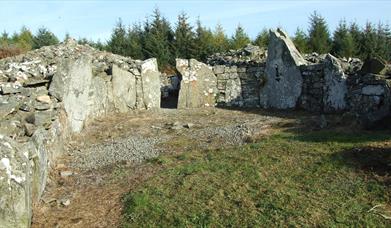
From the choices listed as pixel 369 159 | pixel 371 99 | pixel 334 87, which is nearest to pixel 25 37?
pixel 334 87

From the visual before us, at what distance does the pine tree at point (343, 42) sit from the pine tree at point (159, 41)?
7.83 metres

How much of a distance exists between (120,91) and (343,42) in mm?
13013

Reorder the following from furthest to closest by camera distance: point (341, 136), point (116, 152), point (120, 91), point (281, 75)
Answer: point (281, 75), point (120, 91), point (116, 152), point (341, 136)

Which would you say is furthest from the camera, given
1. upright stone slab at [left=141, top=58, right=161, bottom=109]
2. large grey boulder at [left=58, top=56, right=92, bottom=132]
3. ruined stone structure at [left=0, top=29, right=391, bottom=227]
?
upright stone slab at [left=141, top=58, right=161, bottom=109]

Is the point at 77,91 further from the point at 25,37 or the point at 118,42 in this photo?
the point at 25,37

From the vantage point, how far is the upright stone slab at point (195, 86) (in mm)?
14627

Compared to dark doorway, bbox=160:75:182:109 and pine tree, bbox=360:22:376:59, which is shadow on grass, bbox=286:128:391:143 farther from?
pine tree, bbox=360:22:376:59

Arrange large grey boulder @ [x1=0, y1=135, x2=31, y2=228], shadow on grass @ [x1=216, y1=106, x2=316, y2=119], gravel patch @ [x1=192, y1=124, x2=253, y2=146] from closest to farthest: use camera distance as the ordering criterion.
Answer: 1. large grey boulder @ [x1=0, y1=135, x2=31, y2=228]
2. gravel patch @ [x1=192, y1=124, x2=253, y2=146]
3. shadow on grass @ [x1=216, y1=106, x2=316, y2=119]

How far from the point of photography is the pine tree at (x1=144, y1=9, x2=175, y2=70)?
23906 millimetres

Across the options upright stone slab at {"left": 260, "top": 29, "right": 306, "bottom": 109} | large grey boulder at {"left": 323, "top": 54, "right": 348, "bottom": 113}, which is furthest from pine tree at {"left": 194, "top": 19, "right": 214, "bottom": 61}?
large grey boulder at {"left": 323, "top": 54, "right": 348, "bottom": 113}

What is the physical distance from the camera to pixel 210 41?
80.6ft

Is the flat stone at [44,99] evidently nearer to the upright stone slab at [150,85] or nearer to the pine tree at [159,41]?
the upright stone slab at [150,85]

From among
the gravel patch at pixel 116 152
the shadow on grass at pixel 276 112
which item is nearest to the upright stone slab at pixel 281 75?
the shadow on grass at pixel 276 112

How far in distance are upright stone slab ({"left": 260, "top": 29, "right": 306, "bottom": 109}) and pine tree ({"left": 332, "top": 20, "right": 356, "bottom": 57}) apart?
882 cm
